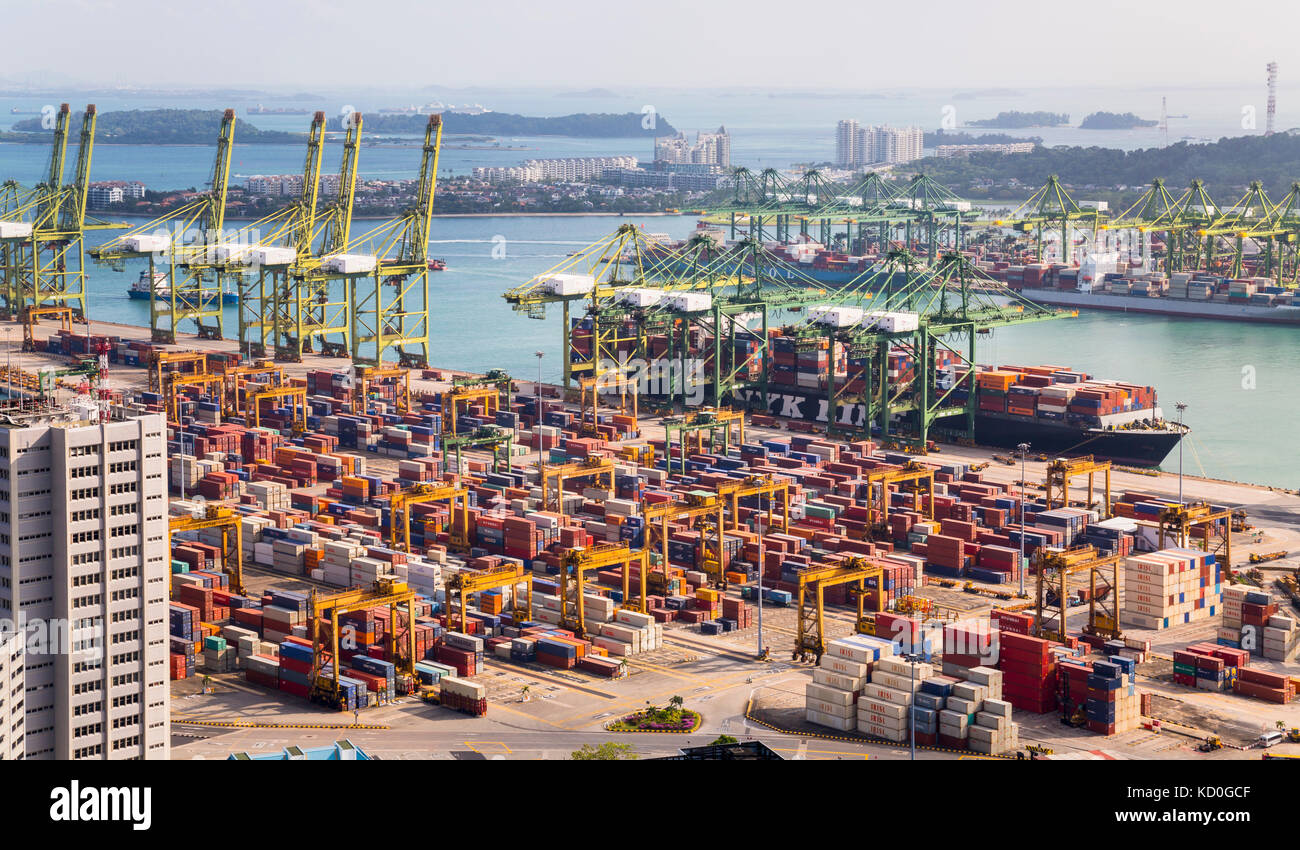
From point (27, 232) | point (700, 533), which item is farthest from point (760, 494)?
point (27, 232)

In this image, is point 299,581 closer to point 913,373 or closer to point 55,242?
point 913,373

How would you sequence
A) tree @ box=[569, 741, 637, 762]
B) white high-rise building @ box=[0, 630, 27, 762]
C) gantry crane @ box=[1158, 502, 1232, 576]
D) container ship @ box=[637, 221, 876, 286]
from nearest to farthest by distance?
white high-rise building @ box=[0, 630, 27, 762] < tree @ box=[569, 741, 637, 762] < gantry crane @ box=[1158, 502, 1232, 576] < container ship @ box=[637, 221, 876, 286]

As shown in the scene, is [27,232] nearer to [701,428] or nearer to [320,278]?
[320,278]

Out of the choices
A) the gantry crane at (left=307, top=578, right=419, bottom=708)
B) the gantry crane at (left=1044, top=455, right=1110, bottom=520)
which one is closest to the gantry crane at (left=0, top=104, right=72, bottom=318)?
the gantry crane at (left=1044, top=455, right=1110, bottom=520)

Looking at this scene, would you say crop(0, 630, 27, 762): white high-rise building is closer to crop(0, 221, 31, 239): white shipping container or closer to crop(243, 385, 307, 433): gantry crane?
crop(243, 385, 307, 433): gantry crane

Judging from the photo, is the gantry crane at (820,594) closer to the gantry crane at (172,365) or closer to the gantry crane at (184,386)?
the gantry crane at (184,386)

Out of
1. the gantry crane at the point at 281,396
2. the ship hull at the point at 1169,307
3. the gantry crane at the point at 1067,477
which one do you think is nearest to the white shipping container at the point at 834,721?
the gantry crane at the point at 1067,477

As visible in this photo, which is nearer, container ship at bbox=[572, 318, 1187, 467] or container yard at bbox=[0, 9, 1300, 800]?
container yard at bbox=[0, 9, 1300, 800]
